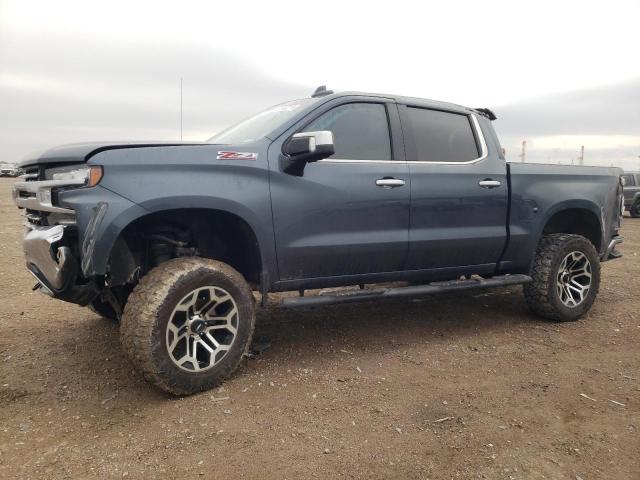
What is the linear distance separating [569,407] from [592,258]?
2377 mm

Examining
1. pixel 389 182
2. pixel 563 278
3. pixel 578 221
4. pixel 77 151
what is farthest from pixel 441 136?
pixel 77 151

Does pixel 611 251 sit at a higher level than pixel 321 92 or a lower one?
lower

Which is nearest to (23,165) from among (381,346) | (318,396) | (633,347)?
(318,396)

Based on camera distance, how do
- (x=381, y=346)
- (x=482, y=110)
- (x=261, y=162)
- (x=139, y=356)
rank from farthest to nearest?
(x=482, y=110) → (x=381, y=346) → (x=261, y=162) → (x=139, y=356)

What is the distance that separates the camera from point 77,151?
10.2 feet

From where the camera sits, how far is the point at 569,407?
3084mm

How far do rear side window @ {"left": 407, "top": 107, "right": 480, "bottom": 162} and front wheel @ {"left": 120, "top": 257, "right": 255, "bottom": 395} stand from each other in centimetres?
191

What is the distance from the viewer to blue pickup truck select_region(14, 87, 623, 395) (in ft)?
10.0

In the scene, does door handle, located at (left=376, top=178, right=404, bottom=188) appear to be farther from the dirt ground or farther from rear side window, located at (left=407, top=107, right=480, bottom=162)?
the dirt ground

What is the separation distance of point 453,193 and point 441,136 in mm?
524

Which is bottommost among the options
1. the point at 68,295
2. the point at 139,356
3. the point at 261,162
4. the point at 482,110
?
the point at 139,356

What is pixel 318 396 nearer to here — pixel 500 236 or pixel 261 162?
pixel 261 162

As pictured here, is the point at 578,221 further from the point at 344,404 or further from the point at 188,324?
the point at 188,324

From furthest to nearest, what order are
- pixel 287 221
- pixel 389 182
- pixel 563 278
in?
1. pixel 563 278
2. pixel 389 182
3. pixel 287 221
